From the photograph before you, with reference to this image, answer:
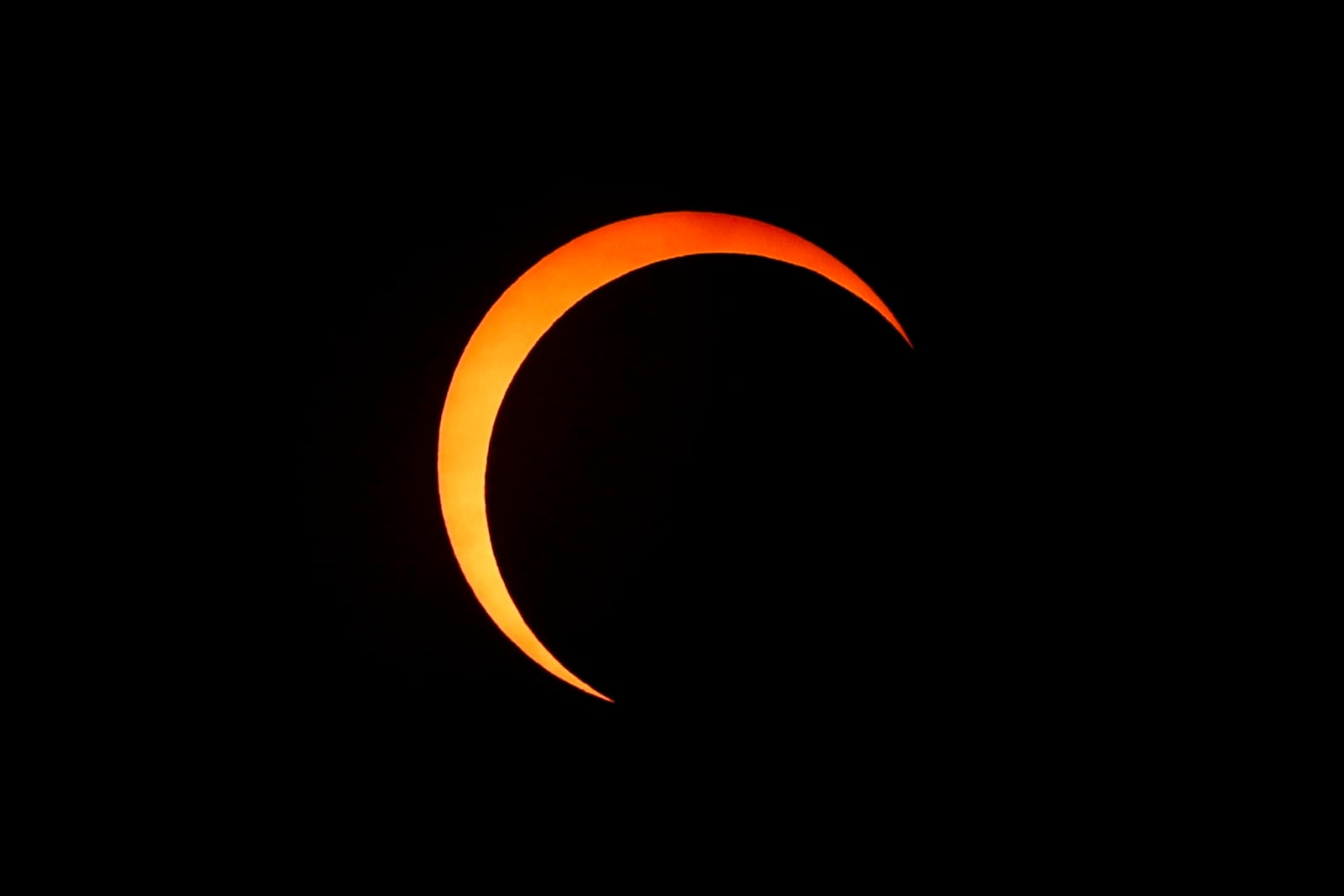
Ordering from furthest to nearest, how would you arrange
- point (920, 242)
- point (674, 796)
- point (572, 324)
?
point (674, 796) → point (920, 242) → point (572, 324)

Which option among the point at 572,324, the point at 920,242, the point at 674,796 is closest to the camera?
the point at 572,324

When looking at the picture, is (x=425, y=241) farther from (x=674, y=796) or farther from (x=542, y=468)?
(x=674, y=796)

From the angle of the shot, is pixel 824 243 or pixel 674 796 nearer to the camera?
pixel 824 243

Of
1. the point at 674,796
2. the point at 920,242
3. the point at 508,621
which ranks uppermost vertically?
the point at 920,242

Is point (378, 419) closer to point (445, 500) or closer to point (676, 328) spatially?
point (445, 500)

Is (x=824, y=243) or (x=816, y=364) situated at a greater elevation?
(x=824, y=243)

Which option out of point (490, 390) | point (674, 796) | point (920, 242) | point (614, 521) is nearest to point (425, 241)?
point (490, 390)

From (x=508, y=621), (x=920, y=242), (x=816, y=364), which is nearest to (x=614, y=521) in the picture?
(x=508, y=621)
